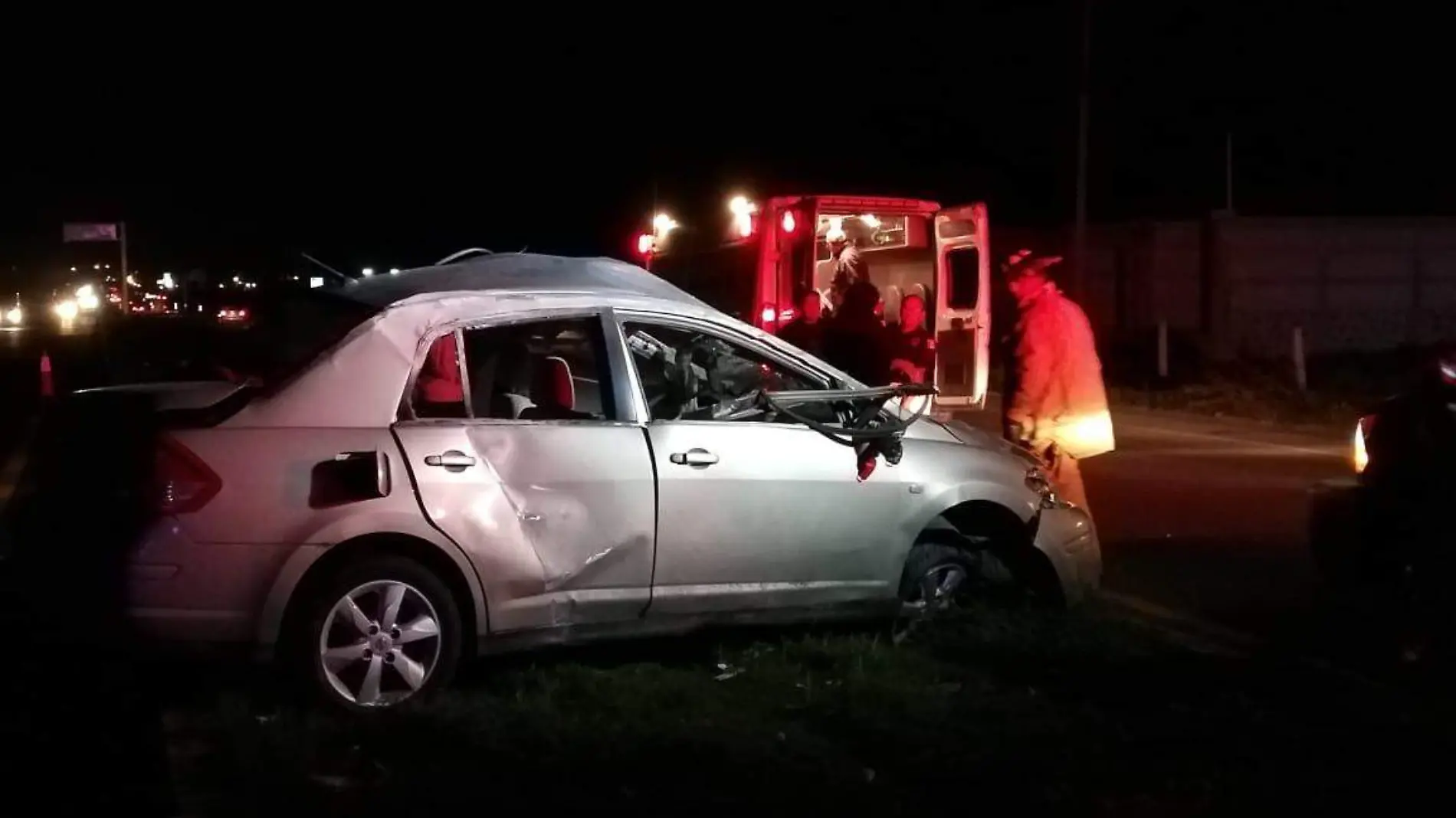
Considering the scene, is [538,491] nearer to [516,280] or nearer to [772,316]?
[516,280]

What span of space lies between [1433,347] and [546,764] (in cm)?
426

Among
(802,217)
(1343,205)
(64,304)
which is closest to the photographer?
(802,217)

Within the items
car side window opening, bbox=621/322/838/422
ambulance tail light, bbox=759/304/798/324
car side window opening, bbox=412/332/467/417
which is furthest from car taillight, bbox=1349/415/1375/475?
ambulance tail light, bbox=759/304/798/324

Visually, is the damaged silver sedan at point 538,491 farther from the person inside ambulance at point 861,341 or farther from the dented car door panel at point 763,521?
the person inside ambulance at point 861,341

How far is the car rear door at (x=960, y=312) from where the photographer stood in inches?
599

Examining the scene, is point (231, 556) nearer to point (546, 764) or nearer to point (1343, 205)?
point (546, 764)

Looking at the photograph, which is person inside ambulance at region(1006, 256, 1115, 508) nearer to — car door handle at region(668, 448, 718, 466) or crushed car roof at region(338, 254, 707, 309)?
crushed car roof at region(338, 254, 707, 309)

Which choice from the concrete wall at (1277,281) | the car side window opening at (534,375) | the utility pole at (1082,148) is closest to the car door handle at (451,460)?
the car side window opening at (534,375)

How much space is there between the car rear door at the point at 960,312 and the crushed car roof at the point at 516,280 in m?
7.57

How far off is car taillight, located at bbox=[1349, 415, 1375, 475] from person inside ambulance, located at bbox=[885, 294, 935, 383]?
11.9 ft

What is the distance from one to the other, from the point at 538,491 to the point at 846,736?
4.81 ft

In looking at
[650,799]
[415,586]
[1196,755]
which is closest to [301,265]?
[415,586]

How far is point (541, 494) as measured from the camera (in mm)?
6730

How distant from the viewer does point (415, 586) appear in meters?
6.53
